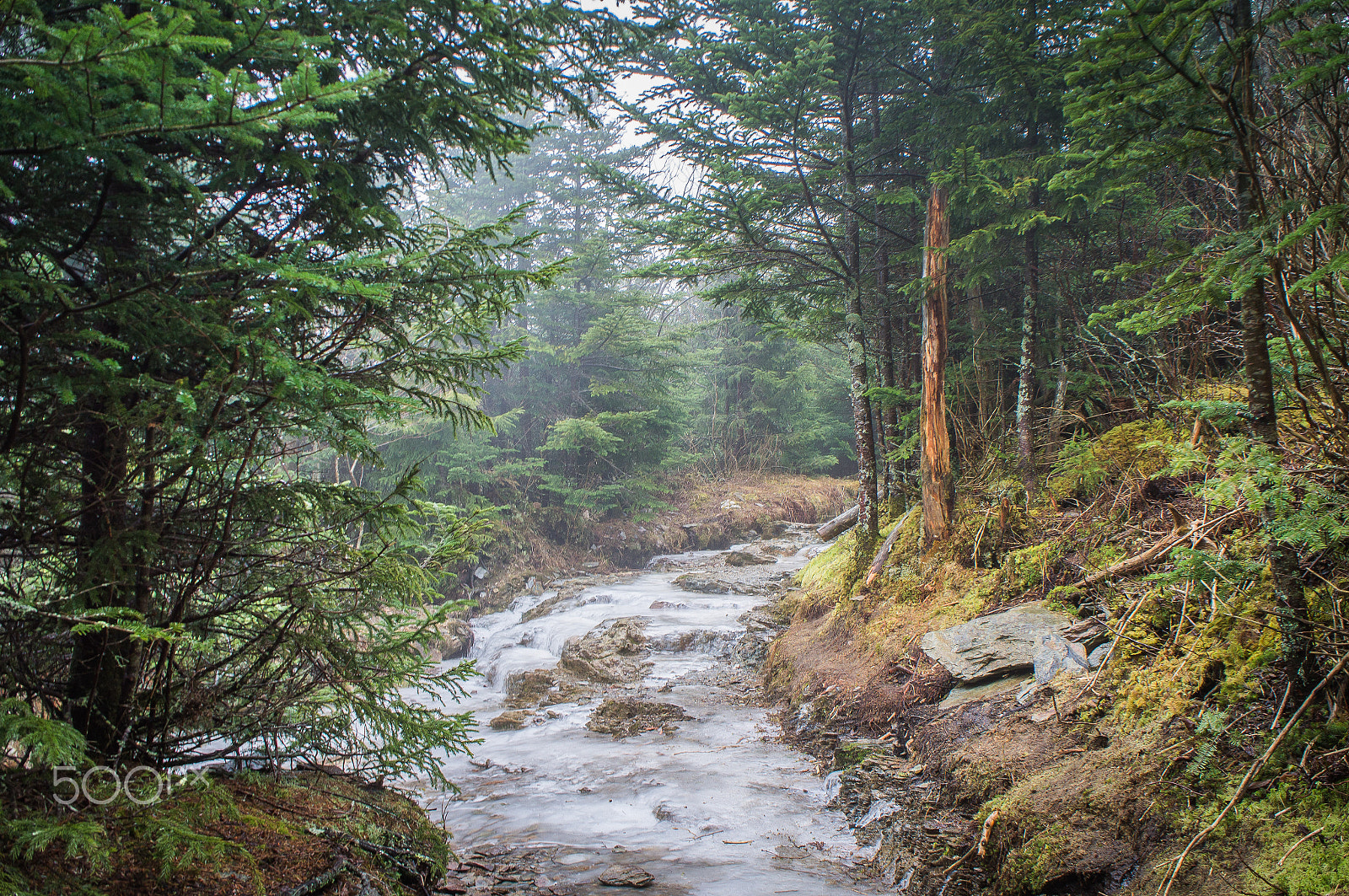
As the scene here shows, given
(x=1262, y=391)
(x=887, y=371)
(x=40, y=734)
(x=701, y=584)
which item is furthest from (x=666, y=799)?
(x=701, y=584)

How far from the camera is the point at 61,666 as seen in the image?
2.76m

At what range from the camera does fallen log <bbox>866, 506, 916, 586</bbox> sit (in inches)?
304

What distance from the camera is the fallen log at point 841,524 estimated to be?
41.9 feet

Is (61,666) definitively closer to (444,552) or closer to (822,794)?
(444,552)

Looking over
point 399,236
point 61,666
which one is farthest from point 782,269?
point 61,666

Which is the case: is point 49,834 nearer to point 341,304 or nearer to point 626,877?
point 341,304

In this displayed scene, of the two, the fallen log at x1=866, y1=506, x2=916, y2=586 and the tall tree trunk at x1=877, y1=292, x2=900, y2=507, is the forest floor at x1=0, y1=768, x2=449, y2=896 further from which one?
the tall tree trunk at x1=877, y1=292, x2=900, y2=507

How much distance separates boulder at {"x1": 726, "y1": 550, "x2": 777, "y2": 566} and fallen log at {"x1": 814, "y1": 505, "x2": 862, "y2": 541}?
187cm

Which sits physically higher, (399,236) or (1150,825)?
(399,236)

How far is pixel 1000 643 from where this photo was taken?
493cm

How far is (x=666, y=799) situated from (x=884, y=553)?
4.14m

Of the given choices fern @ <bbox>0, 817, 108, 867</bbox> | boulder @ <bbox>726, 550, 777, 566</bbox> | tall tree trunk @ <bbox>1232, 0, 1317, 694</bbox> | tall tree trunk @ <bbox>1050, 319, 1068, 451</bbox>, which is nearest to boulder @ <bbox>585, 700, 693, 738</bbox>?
tall tree trunk @ <bbox>1050, 319, 1068, 451</bbox>

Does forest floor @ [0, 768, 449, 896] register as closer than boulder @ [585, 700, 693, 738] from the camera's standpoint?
Yes

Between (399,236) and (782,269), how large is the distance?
6.89m
